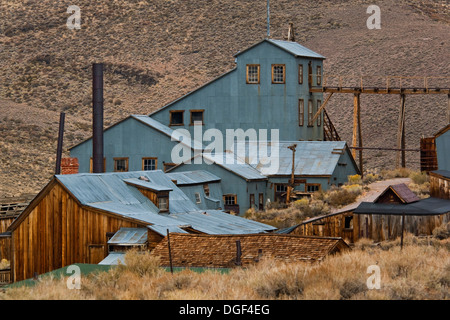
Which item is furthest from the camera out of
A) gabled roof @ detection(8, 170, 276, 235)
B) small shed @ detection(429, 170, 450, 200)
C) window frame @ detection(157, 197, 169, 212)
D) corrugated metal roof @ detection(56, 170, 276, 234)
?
small shed @ detection(429, 170, 450, 200)

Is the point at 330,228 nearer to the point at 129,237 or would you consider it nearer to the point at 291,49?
the point at 129,237

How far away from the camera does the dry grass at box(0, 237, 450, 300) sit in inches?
821

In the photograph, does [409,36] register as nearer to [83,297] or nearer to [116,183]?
[116,183]

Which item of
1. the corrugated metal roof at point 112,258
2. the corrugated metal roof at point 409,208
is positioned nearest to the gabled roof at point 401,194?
the corrugated metal roof at point 409,208

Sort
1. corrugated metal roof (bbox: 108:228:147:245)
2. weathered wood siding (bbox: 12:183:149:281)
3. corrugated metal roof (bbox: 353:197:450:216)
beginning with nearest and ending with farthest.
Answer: corrugated metal roof (bbox: 108:228:147:245) → weathered wood siding (bbox: 12:183:149:281) → corrugated metal roof (bbox: 353:197:450:216)

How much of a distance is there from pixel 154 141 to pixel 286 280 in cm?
3847

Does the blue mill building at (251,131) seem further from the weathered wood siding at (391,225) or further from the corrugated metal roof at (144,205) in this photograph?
the weathered wood siding at (391,225)

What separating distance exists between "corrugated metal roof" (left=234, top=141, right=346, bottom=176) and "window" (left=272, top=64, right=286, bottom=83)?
4.18m

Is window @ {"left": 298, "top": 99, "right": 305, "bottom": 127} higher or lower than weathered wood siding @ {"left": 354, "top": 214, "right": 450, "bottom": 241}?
higher

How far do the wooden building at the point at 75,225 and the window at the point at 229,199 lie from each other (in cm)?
1283

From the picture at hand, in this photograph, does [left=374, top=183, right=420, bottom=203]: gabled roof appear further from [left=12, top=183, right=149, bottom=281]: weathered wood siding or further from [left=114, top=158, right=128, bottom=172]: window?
[left=114, top=158, right=128, bottom=172]: window

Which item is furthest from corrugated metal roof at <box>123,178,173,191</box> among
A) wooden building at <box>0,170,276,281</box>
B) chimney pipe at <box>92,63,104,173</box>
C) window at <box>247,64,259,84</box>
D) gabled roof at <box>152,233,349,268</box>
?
window at <box>247,64,259,84</box>

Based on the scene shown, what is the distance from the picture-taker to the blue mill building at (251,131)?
5647 centimetres

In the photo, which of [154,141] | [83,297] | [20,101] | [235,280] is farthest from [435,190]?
[20,101]
